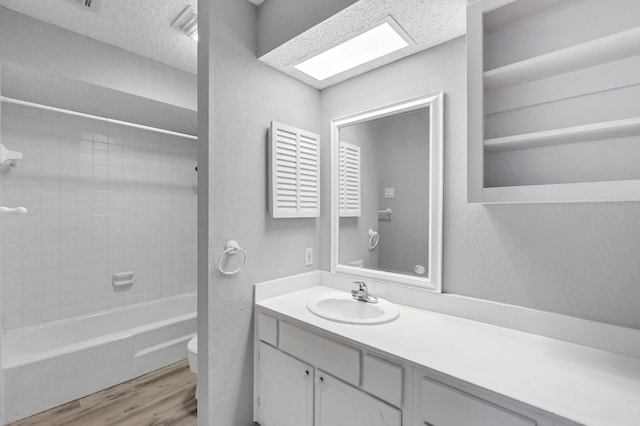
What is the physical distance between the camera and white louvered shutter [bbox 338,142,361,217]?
1.84 meters

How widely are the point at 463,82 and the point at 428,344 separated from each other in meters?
1.24

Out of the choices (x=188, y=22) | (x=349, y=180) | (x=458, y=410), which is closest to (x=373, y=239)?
(x=349, y=180)

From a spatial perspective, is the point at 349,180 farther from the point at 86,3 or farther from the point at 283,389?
the point at 86,3

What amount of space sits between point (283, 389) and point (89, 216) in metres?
2.38

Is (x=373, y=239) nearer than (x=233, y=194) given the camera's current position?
No

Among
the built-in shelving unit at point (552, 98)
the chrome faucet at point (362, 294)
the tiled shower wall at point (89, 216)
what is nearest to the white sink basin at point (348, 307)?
the chrome faucet at point (362, 294)

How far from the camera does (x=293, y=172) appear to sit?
1781mm

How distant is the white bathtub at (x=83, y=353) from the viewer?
183 centimetres

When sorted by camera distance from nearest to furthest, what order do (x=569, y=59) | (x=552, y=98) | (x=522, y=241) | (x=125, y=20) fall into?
(x=569, y=59) → (x=552, y=98) → (x=522, y=241) → (x=125, y=20)

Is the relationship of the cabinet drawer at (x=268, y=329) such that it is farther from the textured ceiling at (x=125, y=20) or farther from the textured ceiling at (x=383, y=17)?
the textured ceiling at (x=125, y=20)

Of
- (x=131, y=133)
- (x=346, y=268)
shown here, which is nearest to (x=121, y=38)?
(x=131, y=133)

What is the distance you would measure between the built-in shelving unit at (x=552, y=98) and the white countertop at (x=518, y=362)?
57 centimetres

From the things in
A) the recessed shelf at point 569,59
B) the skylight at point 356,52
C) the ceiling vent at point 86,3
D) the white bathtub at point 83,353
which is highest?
the ceiling vent at point 86,3

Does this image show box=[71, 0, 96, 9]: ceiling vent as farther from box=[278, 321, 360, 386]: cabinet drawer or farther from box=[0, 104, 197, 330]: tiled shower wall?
box=[278, 321, 360, 386]: cabinet drawer
